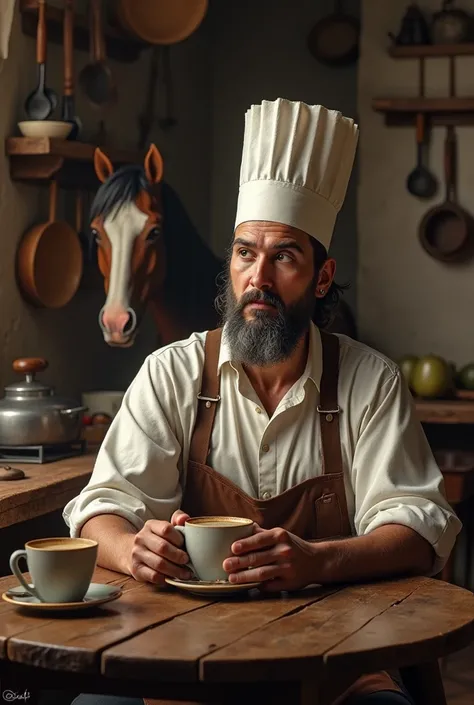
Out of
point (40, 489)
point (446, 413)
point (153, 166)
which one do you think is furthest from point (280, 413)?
point (446, 413)

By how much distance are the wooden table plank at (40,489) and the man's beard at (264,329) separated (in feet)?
3.04

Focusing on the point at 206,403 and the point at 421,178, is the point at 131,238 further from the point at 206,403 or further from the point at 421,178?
the point at 421,178

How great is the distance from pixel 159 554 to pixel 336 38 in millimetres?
4661

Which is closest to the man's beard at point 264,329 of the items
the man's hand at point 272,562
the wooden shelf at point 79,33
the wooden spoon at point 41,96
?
the man's hand at point 272,562

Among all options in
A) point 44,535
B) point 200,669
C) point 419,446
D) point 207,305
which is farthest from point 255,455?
point 207,305

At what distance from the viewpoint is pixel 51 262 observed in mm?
4621

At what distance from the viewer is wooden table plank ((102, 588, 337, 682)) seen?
71.0 inches

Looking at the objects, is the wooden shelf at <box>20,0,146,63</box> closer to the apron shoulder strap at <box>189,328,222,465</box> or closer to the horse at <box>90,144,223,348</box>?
the horse at <box>90,144,223,348</box>

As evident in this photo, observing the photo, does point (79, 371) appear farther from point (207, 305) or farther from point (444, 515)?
point (444, 515)

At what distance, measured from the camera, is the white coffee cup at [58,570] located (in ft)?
6.64

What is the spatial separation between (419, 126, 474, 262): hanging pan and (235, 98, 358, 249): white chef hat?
275cm

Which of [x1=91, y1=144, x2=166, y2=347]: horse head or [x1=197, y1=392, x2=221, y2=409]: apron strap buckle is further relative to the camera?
[x1=91, y1=144, x2=166, y2=347]: horse head

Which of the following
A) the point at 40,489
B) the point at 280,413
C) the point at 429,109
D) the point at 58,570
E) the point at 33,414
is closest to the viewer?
the point at 58,570

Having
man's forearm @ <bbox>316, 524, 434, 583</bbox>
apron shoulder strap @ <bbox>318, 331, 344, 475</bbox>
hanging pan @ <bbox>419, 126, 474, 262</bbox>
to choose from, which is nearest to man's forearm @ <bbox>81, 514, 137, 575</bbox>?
man's forearm @ <bbox>316, 524, 434, 583</bbox>
